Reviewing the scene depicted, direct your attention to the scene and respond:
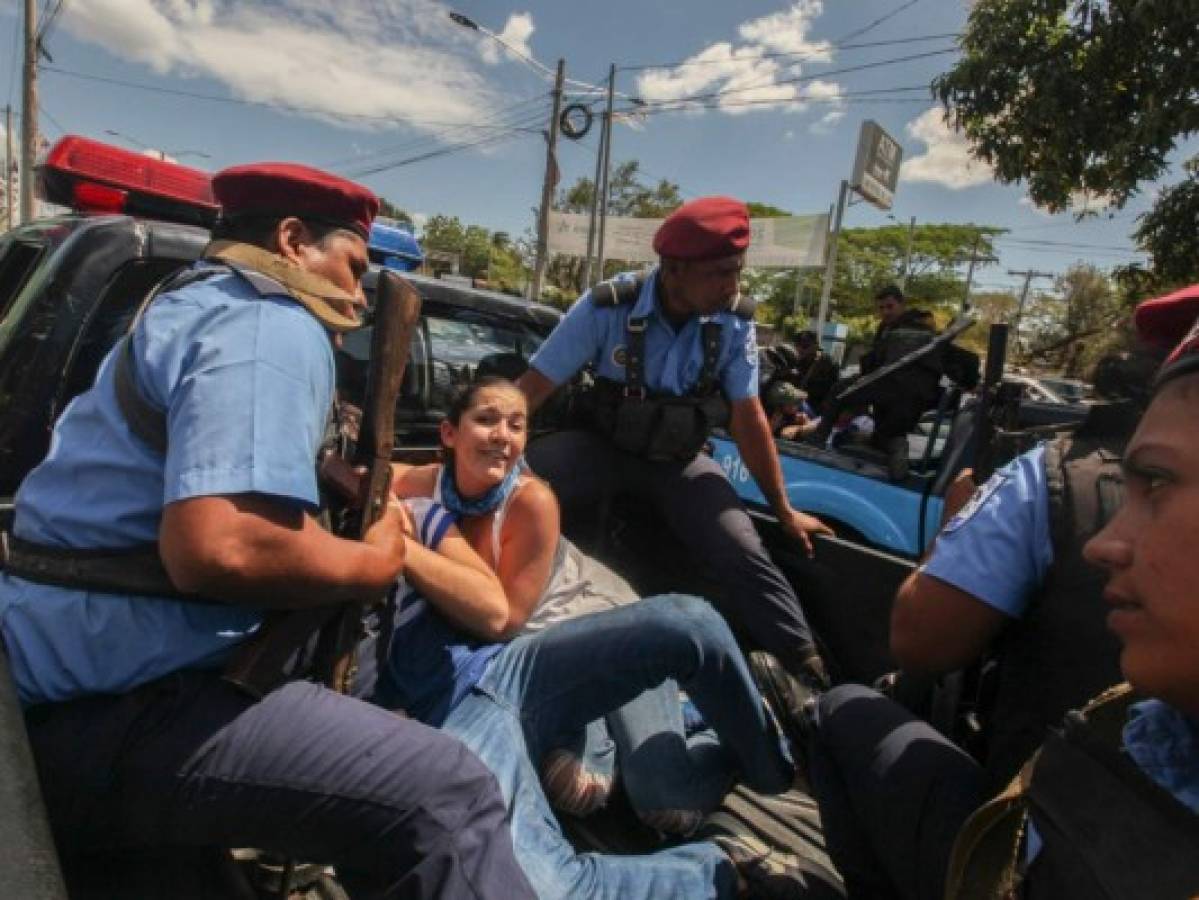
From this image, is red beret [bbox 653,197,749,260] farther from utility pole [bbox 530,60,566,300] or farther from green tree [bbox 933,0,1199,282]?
utility pole [bbox 530,60,566,300]

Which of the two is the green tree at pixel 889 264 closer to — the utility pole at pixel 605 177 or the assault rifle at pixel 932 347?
the utility pole at pixel 605 177

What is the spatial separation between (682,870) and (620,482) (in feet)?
4.35

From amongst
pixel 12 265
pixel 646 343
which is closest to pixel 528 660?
pixel 646 343

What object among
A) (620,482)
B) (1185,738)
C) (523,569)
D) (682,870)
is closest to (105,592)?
(523,569)

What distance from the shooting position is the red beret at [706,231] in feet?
7.82

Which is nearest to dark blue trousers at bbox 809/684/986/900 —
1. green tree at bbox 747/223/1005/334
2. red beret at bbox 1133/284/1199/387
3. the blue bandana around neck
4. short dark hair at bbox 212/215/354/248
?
red beret at bbox 1133/284/1199/387

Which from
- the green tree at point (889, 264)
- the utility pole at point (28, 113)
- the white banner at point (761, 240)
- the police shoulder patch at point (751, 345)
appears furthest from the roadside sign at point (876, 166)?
the green tree at point (889, 264)

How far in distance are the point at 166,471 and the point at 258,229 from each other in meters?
0.56


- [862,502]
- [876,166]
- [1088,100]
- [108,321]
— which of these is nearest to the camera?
[108,321]

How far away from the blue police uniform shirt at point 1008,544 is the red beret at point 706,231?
51.3 inches

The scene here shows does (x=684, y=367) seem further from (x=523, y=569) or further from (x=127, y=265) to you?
(x=127, y=265)

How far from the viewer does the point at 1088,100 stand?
497cm

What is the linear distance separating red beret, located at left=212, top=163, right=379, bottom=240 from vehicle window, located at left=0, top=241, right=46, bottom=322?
132 centimetres

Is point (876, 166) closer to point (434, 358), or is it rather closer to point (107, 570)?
point (434, 358)
